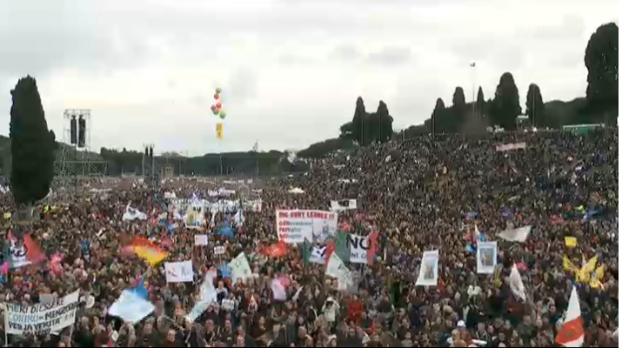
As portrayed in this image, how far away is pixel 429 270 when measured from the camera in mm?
17891

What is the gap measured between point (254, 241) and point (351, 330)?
14.2 m

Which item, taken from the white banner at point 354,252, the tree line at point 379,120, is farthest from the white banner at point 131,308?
the tree line at point 379,120

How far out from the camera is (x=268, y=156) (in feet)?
548

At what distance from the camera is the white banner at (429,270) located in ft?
58.3

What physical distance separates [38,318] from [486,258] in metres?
9.05

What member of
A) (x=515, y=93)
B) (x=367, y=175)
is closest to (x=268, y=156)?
(x=515, y=93)

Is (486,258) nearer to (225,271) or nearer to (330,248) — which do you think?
(330,248)

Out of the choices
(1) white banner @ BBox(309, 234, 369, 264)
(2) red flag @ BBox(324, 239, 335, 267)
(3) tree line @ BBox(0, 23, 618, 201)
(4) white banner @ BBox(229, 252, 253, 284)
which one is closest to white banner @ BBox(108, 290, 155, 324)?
(4) white banner @ BBox(229, 252, 253, 284)

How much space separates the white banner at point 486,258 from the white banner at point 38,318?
8410mm

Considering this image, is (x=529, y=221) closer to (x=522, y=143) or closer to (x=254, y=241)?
(x=254, y=241)

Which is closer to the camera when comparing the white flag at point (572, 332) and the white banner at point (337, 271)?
the white flag at point (572, 332)

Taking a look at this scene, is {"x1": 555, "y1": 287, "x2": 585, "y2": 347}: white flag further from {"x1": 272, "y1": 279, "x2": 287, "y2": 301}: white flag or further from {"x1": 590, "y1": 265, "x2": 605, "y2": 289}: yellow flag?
{"x1": 272, "y1": 279, "x2": 287, "y2": 301}: white flag

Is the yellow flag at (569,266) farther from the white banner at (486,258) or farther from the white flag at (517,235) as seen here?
the white flag at (517,235)

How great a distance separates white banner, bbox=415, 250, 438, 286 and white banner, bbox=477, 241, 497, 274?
1839mm
